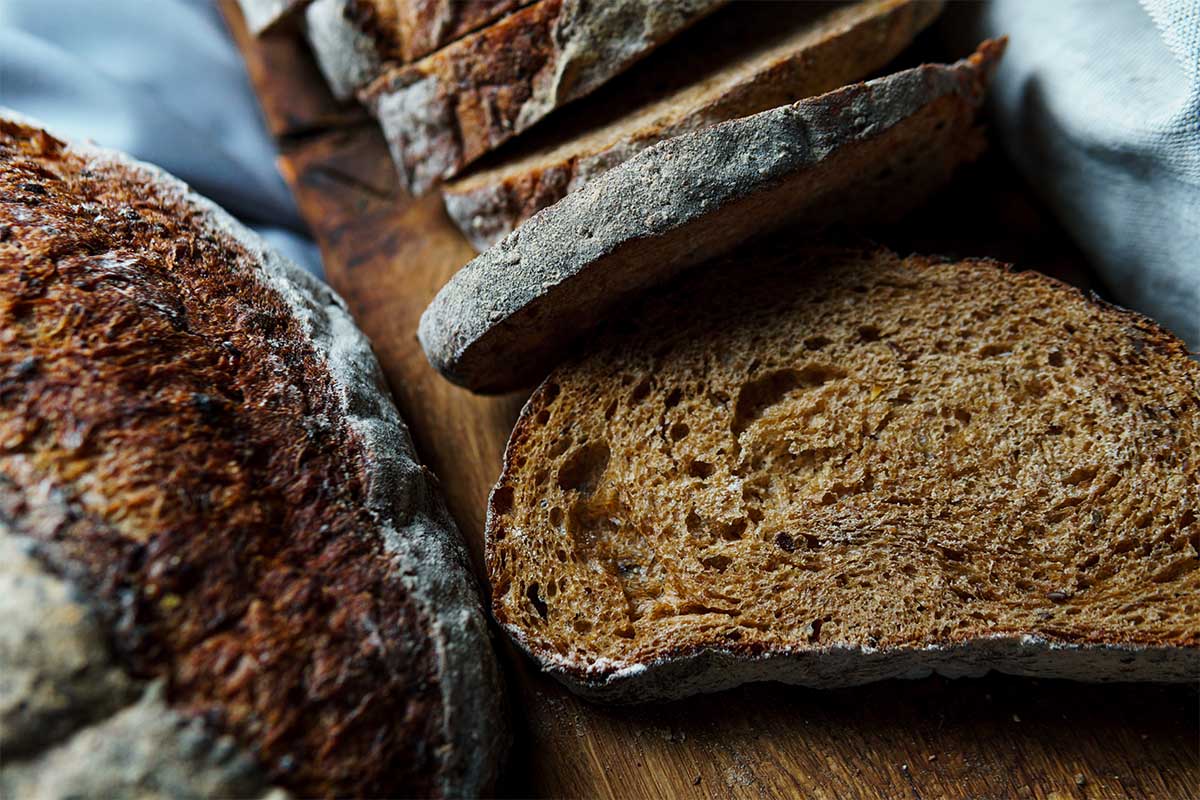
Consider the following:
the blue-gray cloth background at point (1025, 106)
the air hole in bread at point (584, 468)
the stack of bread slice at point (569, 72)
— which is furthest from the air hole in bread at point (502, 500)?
the blue-gray cloth background at point (1025, 106)

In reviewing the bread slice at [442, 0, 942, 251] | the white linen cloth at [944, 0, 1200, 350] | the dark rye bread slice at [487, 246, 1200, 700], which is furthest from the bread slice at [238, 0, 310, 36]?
the white linen cloth at [944, 0, 1200, 350]

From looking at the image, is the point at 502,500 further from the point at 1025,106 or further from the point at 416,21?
the point at 1025,106

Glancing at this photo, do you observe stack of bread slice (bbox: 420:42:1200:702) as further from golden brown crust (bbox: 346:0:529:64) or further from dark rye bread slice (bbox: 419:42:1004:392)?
golden brown crust (bbox: 346:0:529:64)

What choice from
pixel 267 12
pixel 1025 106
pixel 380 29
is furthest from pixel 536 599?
pixel 267 12

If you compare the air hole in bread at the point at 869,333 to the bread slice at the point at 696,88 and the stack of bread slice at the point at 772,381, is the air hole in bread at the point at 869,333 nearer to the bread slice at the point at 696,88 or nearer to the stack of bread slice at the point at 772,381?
the stack of bread slice at the point at 772,381

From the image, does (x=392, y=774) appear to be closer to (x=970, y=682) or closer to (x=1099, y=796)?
(x=970, y=682)
